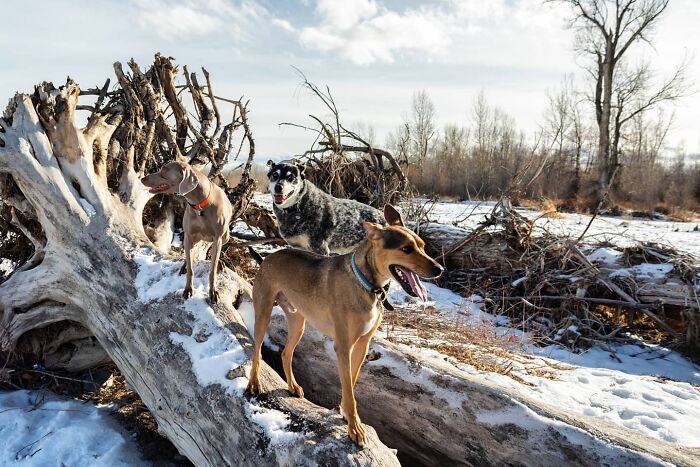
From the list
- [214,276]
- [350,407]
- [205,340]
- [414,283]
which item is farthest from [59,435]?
[414,283]

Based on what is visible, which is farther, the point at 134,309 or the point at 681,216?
the point at 681,216

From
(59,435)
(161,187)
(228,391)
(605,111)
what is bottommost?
(59,435)

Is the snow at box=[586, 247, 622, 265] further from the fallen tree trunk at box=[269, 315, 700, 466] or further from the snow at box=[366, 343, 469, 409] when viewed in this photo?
the snow at box=[366, 343, 469, 409]

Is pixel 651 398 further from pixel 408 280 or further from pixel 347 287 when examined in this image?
pixel 347 287

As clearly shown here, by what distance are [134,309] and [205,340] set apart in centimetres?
92

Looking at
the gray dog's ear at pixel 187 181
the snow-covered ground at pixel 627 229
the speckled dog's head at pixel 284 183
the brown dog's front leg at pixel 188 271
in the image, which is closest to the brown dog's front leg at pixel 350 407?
the brown dog's front leg at pixel 188 271

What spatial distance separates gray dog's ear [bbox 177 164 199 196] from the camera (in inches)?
164

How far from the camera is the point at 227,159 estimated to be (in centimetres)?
801

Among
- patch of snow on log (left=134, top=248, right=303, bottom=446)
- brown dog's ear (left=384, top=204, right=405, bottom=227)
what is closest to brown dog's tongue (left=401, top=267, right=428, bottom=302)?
brown dog's ear (left=384, top=204, right=405, bottom=227)

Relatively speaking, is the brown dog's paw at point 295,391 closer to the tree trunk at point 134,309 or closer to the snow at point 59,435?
the tree trunk at point 134,309

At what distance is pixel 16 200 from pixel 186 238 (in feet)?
9.38

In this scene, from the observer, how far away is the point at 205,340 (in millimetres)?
4008

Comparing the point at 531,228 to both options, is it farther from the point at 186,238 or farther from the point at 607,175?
the point at 607,175

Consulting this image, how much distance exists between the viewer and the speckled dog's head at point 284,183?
5.69m
